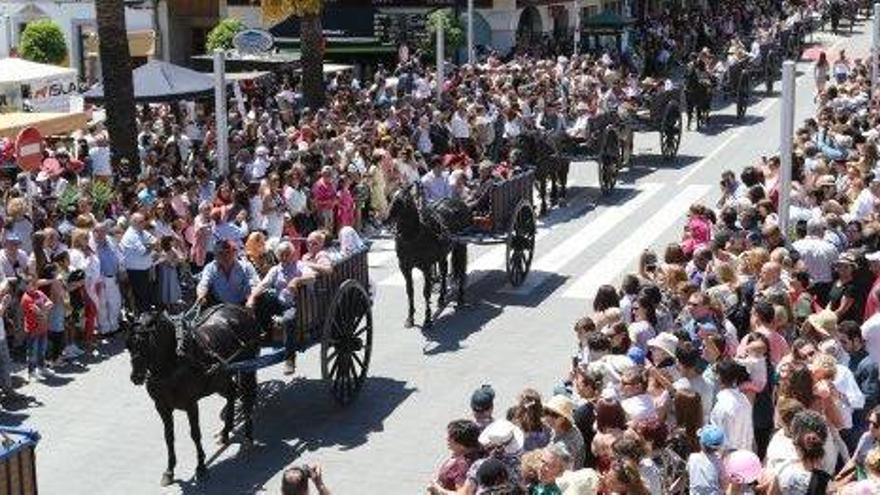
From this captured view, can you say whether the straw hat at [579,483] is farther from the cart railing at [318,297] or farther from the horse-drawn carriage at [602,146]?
the horse-drawn carriage at [602,146]

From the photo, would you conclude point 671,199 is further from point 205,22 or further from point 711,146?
point 205,22

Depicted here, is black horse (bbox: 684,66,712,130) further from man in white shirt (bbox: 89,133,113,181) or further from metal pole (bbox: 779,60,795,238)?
metal pole (bbox: 779,60,795,238)

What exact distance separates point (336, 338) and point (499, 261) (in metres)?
7.26

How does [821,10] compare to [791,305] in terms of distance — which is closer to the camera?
[791,305]

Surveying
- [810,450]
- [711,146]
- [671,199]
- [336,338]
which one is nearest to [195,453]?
[336,338]

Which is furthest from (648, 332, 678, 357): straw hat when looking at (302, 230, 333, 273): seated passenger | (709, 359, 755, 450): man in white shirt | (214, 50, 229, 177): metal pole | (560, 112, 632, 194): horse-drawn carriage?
(560, 112, 632, 194): horse-drawn carriage

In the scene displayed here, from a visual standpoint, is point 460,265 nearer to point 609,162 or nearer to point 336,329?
point 336,329

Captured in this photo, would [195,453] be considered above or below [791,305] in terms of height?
below

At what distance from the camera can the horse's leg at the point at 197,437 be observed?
11.9m

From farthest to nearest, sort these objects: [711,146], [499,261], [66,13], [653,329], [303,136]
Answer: [66,13]
[711,146]
[303,136]
[499,261]
[653,329]

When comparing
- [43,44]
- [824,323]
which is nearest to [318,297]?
[824,323]

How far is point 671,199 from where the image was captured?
2497 cm

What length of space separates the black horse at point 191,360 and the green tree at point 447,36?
3064 cm

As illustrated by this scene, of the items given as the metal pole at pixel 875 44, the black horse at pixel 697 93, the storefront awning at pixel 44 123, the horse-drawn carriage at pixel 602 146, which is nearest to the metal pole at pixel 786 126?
the horse-drawn carriage at pixel 602 146
